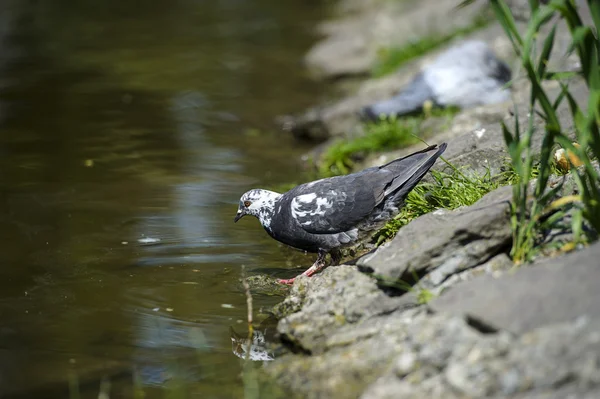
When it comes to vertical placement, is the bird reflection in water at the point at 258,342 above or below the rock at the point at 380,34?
below

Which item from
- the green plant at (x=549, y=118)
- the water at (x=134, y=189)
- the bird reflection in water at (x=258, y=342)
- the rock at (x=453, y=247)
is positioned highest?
the green plant at (x=549, y=118)

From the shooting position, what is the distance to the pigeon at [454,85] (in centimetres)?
892

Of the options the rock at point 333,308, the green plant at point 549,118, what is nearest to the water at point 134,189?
the rock at point 333,308

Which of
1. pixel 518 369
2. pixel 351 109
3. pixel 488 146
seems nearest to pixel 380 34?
pixel 351 109

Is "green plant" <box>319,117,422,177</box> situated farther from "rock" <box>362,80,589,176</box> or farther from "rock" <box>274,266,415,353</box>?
"rock" <box>274,266,415,353</box>

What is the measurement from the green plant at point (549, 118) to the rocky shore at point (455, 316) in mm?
123

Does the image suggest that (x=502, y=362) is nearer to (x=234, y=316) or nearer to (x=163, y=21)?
(x=234, y=316)

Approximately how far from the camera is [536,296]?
3836mm

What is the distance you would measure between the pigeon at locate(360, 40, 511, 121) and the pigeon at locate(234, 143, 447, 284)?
335cm

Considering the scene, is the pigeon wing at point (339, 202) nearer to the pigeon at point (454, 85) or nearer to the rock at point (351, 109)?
the pigeon at point (454, 85)

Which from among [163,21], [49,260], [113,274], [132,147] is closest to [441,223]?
[113,274]

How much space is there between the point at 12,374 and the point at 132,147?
4981mm

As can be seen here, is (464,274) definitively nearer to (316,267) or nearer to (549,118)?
(549,118)

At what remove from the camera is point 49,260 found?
6191mm
